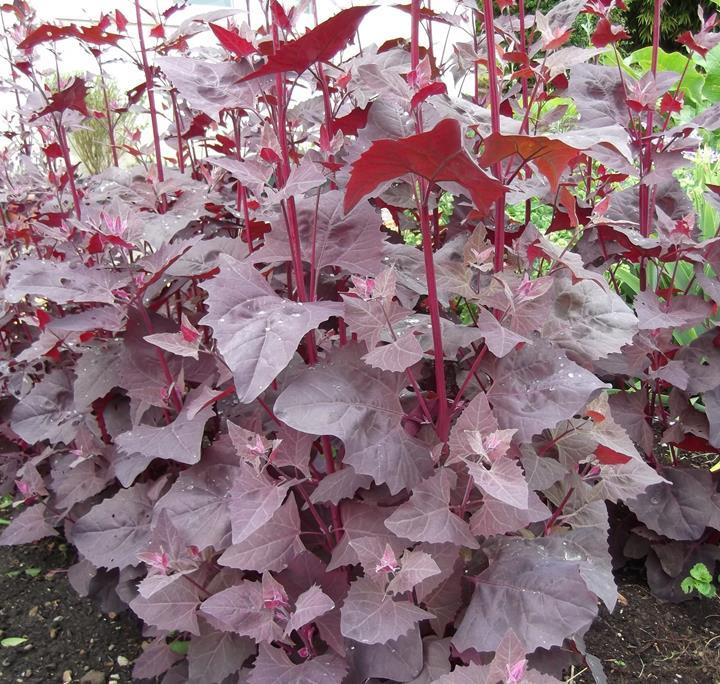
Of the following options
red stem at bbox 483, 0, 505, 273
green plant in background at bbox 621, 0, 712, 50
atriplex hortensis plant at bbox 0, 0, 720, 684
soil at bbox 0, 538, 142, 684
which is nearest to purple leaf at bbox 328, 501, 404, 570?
atriplex hortensis plant at bbox 0, 0, 720, 684

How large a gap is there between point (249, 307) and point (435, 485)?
15.0 inches

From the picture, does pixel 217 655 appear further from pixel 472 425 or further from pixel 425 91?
pixel 425 91

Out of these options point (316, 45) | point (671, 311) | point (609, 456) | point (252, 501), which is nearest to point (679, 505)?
point (671, 311)

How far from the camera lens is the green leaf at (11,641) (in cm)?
165

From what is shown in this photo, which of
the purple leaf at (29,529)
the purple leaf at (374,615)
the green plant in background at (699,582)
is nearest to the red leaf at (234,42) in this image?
the purple leaf at (374,615)

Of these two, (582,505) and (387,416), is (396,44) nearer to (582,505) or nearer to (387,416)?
(387,416)

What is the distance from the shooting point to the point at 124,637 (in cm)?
167

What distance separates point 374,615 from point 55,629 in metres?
1.16

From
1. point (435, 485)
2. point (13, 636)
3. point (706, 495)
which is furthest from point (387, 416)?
point (13, 636)

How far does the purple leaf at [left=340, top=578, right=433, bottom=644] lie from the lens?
92 centimetres

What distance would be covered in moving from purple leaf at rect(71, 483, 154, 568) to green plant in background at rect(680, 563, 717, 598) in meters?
1.36

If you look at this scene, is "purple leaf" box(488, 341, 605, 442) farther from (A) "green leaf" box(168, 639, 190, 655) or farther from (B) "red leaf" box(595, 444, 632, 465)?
(A) "green leaf" box(168, 639, 190, 655)

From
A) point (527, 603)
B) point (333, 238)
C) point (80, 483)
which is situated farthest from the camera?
point (80, 483)

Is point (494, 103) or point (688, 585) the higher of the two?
point (494, 103)
